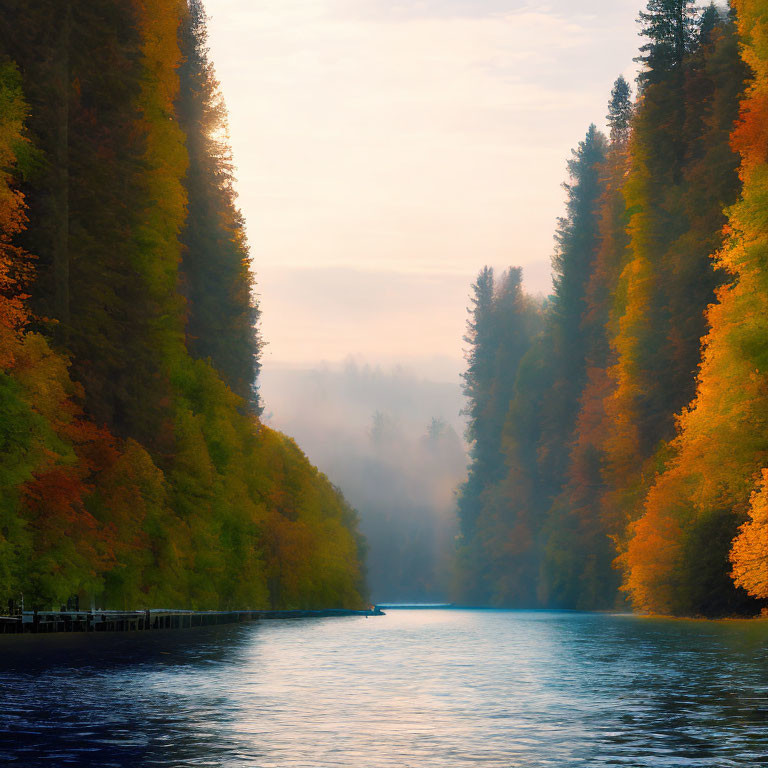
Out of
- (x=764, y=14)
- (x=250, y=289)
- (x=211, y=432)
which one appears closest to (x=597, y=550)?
(x=250, y=289)

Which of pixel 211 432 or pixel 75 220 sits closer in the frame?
pixel 75 220

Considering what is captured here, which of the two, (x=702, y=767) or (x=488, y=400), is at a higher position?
(x=488, y=400)

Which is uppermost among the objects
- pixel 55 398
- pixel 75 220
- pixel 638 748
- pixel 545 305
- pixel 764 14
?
pixel 545 305

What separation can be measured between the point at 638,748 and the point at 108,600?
100 ft

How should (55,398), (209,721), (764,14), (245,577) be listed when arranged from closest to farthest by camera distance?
(209,721) < (55,398) < (764,14) < (245,577)

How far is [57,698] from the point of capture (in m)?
18.1

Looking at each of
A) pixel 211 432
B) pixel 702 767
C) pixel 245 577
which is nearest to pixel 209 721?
pixel 702 767

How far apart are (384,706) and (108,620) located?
76.3 feet

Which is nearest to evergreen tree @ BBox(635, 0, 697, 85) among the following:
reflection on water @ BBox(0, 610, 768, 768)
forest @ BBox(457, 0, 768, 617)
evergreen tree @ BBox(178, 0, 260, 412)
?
forest @ BBox(457, 0, 768, 617)

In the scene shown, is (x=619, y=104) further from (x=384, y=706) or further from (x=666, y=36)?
(x=384, y=706)

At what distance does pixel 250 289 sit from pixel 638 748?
202ft

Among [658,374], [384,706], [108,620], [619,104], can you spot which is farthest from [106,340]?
[619,104]

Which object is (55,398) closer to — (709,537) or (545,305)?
(709,537)

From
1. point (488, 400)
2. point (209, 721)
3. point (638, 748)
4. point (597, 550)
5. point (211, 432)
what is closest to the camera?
point (638, 748)
